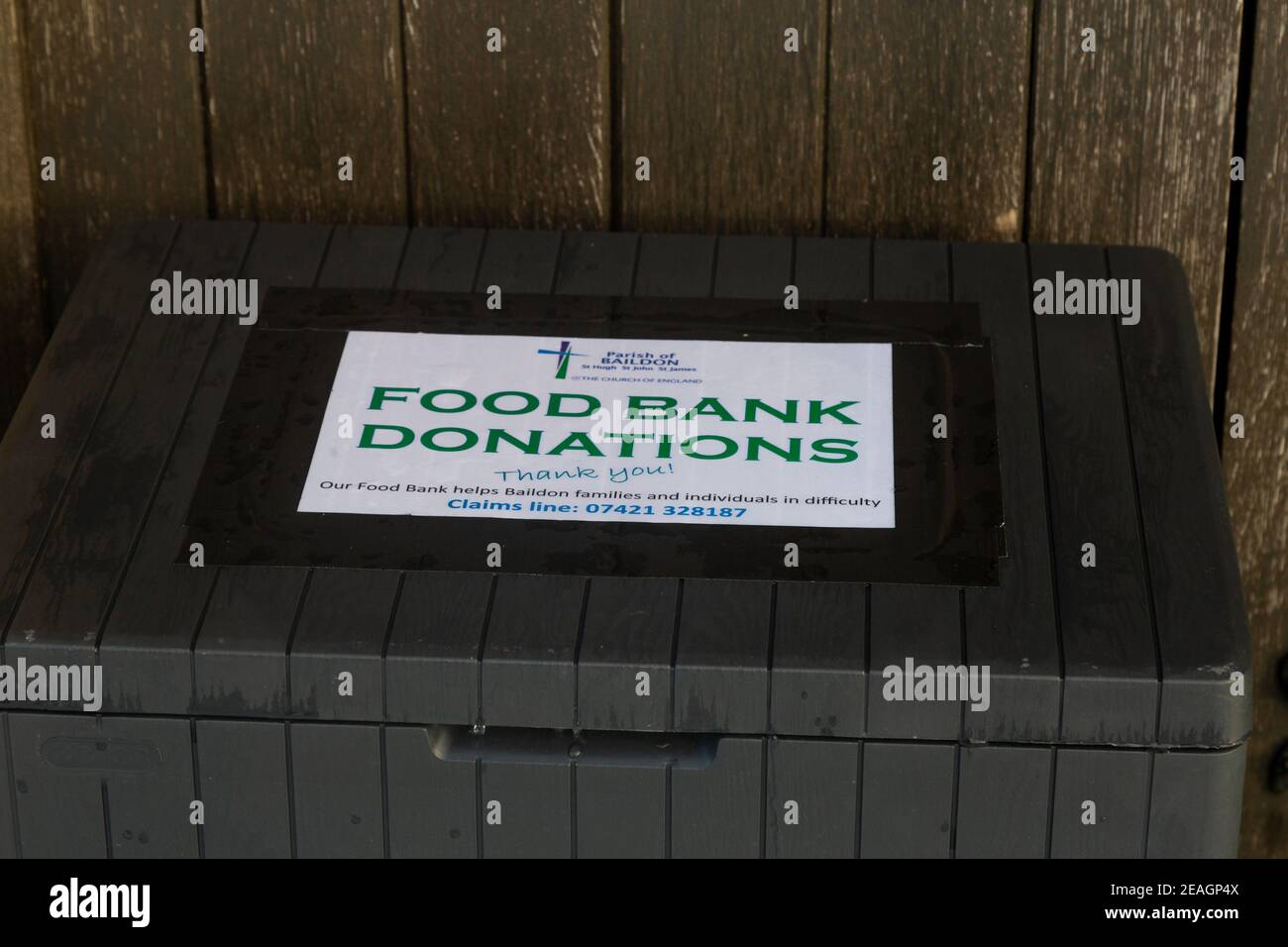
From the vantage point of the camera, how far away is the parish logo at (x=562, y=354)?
1393 mm

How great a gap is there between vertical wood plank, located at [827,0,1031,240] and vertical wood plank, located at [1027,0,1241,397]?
0.03 m

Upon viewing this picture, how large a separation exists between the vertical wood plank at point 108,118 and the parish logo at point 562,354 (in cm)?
51

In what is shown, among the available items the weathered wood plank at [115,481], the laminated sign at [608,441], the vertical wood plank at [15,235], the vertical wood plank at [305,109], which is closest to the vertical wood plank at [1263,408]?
the laminated sign at [608,441]

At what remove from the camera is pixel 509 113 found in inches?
64.1

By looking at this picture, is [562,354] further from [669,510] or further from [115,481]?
[115,481]

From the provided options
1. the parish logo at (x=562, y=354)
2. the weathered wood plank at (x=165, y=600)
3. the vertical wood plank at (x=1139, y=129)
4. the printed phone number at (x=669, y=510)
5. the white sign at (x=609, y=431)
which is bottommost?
the weathered wood plank at (x=165, y=600)

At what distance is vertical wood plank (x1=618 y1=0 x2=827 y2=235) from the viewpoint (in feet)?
5.19

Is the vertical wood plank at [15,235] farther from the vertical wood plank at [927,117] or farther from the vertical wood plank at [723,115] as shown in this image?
the vertical wood plank at [927,117]

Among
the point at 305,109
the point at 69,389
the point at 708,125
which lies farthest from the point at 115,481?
the point at 708,125

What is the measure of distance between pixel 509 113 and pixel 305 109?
0.73 feet
